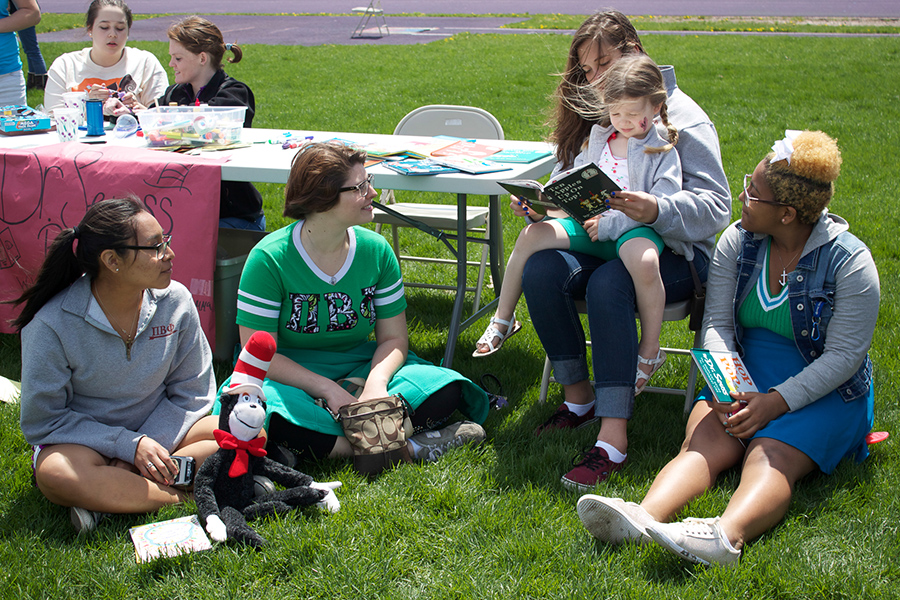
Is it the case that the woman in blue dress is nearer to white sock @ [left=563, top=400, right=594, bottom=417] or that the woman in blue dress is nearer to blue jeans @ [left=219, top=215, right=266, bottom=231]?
white sock @ [left=563, top=400, right=594, bottom=417]

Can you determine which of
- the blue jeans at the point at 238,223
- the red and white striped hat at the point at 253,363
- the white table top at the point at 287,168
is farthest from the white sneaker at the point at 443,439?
the blue jeans at the point at 238,223

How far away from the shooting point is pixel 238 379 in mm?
2553

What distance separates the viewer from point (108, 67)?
4762mm

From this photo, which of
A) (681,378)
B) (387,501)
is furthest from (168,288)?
(681,378)

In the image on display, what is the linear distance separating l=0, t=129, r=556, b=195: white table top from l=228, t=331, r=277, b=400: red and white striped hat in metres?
1.09

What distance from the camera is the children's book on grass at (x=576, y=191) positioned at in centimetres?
281

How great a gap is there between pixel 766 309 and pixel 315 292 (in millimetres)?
1697

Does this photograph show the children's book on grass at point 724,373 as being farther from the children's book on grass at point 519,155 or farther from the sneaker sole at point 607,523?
the children's book on grass at point 519,155

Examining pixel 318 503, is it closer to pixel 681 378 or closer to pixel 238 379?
pixel 238 379

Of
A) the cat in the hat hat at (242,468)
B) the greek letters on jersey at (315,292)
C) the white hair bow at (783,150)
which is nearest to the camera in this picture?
the cat in the hat hat at (242,468)

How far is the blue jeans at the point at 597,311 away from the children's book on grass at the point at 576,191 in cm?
22

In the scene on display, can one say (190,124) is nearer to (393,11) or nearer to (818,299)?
(818,299)

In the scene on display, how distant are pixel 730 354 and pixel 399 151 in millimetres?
1862

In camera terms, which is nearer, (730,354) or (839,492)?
(839,492)
